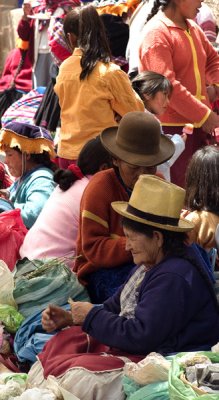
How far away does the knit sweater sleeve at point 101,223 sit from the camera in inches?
194

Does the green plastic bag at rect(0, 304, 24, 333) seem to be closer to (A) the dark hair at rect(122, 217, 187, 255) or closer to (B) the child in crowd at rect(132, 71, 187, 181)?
(A) the dark hair at rect(122, 217, 187, 255)

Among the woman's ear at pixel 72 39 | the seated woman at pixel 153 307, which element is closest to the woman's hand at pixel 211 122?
the woman's ear at pixel 72 39

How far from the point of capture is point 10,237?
19.2 ft

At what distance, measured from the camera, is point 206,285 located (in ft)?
13.4

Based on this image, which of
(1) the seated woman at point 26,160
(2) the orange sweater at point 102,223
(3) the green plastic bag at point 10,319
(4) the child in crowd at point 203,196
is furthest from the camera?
(1) the seated woman at point 26,160

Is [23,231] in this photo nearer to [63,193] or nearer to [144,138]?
[63,193]

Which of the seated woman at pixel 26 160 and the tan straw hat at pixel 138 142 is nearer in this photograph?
the tan straw hat at pixel 138 142

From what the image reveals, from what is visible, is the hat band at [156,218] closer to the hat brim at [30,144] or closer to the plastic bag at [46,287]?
the plastic bag at [46,287]

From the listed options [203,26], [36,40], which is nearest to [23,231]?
[203,26]

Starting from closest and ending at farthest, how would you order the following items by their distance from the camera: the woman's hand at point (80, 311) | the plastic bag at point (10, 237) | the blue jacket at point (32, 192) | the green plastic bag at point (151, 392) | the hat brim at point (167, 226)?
the green plastic bag at point (151, 392) < the hat brim at point (167, 226) < the woman's hand at point (80, 311) < the plastic bag at point (10, 237) < the blue jacket at point (32, 192)

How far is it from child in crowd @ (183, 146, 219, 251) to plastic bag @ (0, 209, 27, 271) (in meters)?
1.32

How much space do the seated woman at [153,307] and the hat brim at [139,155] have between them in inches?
21.5

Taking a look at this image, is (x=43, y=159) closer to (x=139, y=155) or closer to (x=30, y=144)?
(x=30, y=144)

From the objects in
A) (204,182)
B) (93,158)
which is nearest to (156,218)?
(204,182)
